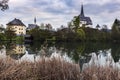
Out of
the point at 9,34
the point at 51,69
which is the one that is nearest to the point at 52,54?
the point at 51,69

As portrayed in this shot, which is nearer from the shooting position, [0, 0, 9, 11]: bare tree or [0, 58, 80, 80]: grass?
[0, 58, 80, 80]: grass

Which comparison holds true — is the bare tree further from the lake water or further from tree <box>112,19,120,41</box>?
tree <box>112,19,120,41</box>

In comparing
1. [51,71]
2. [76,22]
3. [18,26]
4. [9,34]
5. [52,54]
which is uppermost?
[76,22]

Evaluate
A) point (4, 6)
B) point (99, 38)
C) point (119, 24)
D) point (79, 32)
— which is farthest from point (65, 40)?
point (4, 6)

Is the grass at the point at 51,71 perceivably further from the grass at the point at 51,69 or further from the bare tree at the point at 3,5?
the bare tree at the point at 3,5

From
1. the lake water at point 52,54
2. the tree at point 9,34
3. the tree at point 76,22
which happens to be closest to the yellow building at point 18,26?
the tree at point 76,22

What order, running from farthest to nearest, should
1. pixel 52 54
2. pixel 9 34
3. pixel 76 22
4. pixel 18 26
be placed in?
pixel 18 26 → pixel 76 22 → pixel 9 34 → pixel 52 54

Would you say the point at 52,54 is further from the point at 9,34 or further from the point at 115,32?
the point at 115,32

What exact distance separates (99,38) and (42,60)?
101703 mm

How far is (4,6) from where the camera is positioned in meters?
27.4

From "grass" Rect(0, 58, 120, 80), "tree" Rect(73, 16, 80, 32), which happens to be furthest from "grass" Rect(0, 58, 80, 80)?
"tree" Rect(73, 16, 80, 32)

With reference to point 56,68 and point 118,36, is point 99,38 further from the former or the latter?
point 56,68

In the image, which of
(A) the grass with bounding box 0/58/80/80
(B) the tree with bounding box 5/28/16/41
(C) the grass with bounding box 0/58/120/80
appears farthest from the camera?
(B) the tree with bounding box 5/28/16/41

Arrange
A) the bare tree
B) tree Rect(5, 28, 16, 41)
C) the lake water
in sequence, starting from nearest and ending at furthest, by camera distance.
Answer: the lake water < the bare tree < tree Rect(5, 28, 16, 41)
